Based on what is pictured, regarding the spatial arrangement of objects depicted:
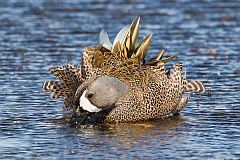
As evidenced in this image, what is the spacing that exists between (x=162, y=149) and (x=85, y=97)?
4.25ft

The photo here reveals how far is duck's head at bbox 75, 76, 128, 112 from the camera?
10.3 meters

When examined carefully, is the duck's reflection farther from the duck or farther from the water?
the duck

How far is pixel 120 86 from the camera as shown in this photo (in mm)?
10766

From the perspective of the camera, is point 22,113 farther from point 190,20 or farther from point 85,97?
point 190,20

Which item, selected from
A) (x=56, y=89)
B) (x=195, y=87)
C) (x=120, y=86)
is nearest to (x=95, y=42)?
(x=195, y=87)

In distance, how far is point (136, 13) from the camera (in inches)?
819

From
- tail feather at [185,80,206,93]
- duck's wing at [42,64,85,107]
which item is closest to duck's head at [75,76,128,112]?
duck's wing at [42,64,85,107]

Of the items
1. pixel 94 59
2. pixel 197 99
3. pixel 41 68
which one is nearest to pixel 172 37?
pixel 41 68

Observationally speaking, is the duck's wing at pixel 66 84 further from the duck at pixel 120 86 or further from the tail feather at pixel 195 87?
the tail feather at pixel 195 87

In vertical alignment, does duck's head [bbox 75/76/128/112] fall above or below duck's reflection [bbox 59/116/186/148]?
above

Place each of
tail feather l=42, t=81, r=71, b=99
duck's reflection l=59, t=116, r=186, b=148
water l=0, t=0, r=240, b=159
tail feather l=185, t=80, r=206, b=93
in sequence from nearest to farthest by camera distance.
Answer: water l=0, t=0, r=240, b=159
duck's reflection l=59, t=116, r=186, b=148
tail feather l=42, t=81, r=71, b=99
tail feather l=185, t=80, r=206, b=93

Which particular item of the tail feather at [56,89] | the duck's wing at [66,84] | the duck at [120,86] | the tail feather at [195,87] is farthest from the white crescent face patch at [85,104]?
the tail feather at [195,87]

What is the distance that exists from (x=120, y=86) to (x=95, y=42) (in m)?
6.47

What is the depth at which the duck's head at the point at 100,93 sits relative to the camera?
10.3 meters
